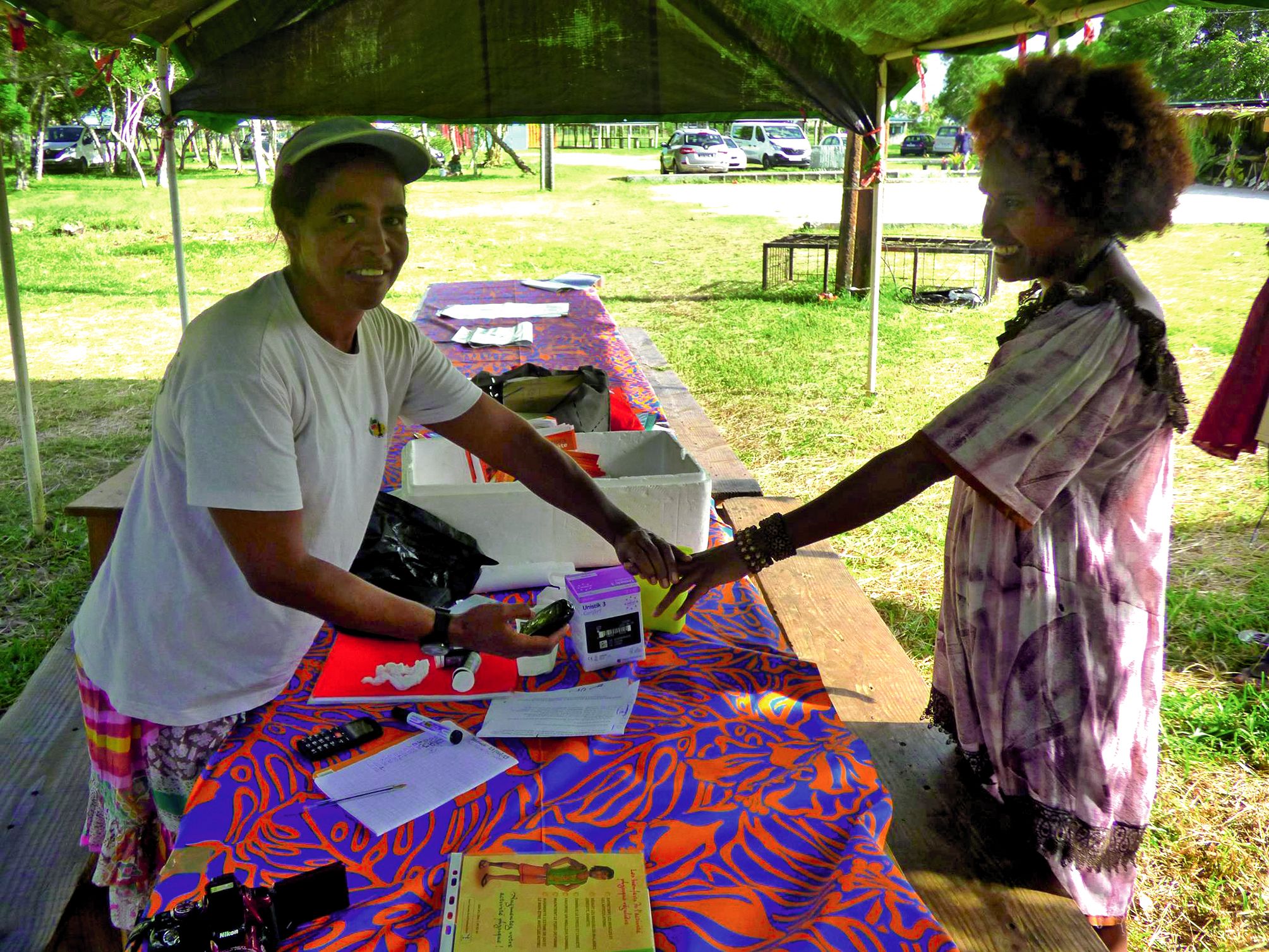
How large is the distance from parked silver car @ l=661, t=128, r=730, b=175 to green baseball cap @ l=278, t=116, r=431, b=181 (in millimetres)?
28637

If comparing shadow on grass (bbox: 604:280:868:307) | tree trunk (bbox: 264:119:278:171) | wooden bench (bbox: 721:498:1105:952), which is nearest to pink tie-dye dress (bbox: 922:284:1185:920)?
wooden bench (bbox: 721:498:1105:952)

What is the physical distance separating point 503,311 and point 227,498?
427cm

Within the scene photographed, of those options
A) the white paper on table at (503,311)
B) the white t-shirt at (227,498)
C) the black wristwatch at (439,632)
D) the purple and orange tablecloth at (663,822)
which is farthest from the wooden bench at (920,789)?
the white paper on table at (503,311)

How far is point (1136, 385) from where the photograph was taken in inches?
63.2

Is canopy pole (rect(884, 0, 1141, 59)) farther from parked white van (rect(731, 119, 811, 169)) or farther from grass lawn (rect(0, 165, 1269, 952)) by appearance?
parked white van (rect(731, 119, 811, 169))

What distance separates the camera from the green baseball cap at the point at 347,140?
1.47m

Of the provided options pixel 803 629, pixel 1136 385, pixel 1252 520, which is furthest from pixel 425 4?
pixel 1252 520

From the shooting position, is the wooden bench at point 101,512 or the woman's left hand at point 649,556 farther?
the wooden bench at point 101,512

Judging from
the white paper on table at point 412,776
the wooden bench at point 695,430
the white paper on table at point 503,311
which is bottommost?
the wooden bench at point 695,430

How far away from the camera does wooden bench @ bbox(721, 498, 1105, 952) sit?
5.12 ft

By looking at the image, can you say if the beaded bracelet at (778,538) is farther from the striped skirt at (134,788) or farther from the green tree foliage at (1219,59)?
the green tree foliage at (1219,59)

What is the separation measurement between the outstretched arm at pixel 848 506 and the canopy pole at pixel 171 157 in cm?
217

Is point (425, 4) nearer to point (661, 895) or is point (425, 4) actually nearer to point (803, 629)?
point (803, 629)

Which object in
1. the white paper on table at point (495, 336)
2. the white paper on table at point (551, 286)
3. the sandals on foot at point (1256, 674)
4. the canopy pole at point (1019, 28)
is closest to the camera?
the canopy pole at point (1019, 28)
